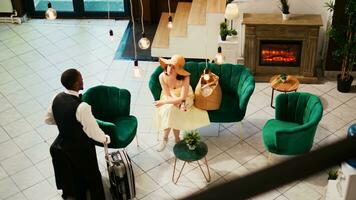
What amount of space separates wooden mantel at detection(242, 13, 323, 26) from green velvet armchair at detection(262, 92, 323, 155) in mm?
1810

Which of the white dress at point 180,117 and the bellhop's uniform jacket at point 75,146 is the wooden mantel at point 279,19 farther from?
the bellhop's uniform jacket at point 75,146

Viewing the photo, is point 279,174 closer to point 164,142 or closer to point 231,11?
point 164,142

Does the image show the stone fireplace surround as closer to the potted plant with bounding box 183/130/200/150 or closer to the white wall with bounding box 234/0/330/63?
the white wall with bounding box 234/0/330/63

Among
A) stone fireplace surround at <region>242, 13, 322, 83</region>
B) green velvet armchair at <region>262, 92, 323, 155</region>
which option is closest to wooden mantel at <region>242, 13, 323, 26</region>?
stone fireplace surround at <region>242, 13, 322, 83</region>

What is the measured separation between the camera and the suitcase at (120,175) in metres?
5.84

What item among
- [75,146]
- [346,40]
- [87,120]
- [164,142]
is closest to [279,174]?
[87,120]

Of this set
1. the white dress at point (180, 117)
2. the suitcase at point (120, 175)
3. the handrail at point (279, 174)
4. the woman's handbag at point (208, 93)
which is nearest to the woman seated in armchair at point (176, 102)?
the white dress at point (180, 117)

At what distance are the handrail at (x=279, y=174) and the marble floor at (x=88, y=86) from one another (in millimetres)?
4659

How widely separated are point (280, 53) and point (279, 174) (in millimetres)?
8149

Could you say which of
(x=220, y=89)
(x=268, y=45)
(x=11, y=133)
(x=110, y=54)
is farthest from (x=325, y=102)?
(x=11, y=133)

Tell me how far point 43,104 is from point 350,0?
4943 mm

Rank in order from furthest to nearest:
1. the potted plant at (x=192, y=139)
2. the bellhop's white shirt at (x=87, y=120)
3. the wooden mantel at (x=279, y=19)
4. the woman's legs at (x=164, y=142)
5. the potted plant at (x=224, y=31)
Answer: the potted plant at (x=224, y=31) < the wooden mantel at (x=279, y=19) < the woman's legs at (x=164, y=142) < the potted plant at (x=192, y=139) < the bellhop's white shirt at (x=87, y=120)

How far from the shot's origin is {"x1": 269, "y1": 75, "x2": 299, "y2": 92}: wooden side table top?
24.5 ft

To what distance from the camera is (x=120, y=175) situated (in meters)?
5.88
